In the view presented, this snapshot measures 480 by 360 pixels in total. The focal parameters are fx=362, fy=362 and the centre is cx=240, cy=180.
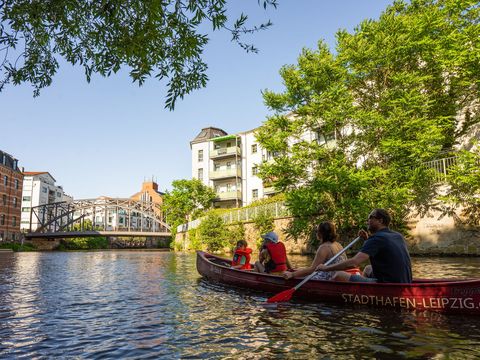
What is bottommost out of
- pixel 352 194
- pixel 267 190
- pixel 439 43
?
pixel 352 194

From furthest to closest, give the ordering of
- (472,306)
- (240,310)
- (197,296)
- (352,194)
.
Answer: (352,194), (197,296), (240,310), (472,306)

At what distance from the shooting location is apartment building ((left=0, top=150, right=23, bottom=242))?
54.8 m

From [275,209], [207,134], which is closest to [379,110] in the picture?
[275,209]

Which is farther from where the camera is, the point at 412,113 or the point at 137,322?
the point at 412,113

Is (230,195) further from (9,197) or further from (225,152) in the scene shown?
(9,197)

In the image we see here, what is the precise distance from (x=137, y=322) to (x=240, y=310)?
81.4 inches

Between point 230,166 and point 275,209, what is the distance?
20.3 m

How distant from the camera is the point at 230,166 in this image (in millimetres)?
49188

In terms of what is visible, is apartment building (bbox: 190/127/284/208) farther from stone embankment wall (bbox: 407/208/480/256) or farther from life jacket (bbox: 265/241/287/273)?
life jacket (bbox: 265/241/287/273)

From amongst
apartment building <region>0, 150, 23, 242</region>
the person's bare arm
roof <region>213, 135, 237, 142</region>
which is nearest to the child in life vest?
the person's bare arm

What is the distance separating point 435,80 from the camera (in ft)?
73.3

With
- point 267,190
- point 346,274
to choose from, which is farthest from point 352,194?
point 267,190

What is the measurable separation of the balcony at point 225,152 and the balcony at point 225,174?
2.17 m

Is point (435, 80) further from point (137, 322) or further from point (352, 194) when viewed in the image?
point (137, 322)
